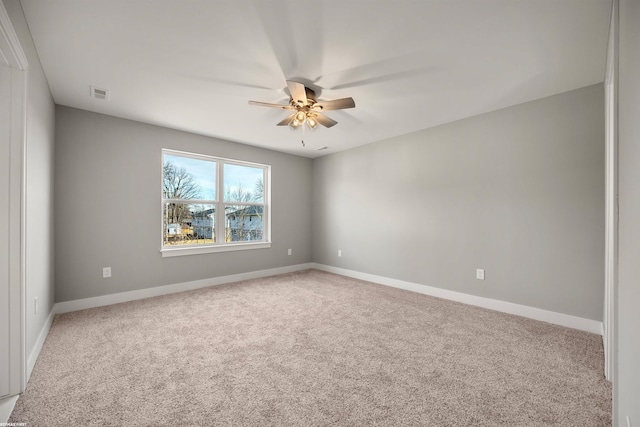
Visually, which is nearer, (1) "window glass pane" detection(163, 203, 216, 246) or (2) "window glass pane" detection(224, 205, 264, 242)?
(1) "window glass pane" detection(163, 203, 216, 246)

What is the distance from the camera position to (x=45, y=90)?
2596 millimetres

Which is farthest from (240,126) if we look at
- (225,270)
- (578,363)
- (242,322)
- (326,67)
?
(578,363)

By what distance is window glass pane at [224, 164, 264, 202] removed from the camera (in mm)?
4777

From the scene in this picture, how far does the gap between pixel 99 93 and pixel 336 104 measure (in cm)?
248

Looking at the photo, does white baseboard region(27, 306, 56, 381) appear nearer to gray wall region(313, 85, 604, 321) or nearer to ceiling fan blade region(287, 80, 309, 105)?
ceiling fan blade region(287, 80, 309, 105)

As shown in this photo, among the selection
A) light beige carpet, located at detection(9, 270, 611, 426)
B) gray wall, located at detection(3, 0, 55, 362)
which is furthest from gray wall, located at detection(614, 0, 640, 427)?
gray wall, located at detection(3, 0, 55, 362)

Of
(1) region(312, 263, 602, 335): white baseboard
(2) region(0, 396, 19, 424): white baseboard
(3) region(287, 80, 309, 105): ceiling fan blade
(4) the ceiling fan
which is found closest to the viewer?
(2) region(0, 396, 19, 424): white baseboard

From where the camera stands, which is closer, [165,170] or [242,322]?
[242,322]

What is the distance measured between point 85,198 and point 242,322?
8.05 ft

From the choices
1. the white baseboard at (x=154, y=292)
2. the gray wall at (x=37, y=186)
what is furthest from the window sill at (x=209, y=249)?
the gray wall at (x=37, y=186)

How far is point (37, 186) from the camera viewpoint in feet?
7.65

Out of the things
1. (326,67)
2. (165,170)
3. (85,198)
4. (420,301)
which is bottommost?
(420,301)

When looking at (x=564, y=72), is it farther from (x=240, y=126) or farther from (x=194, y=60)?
(x=240, y=126)

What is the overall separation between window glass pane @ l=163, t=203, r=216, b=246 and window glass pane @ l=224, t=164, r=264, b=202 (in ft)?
1.45
